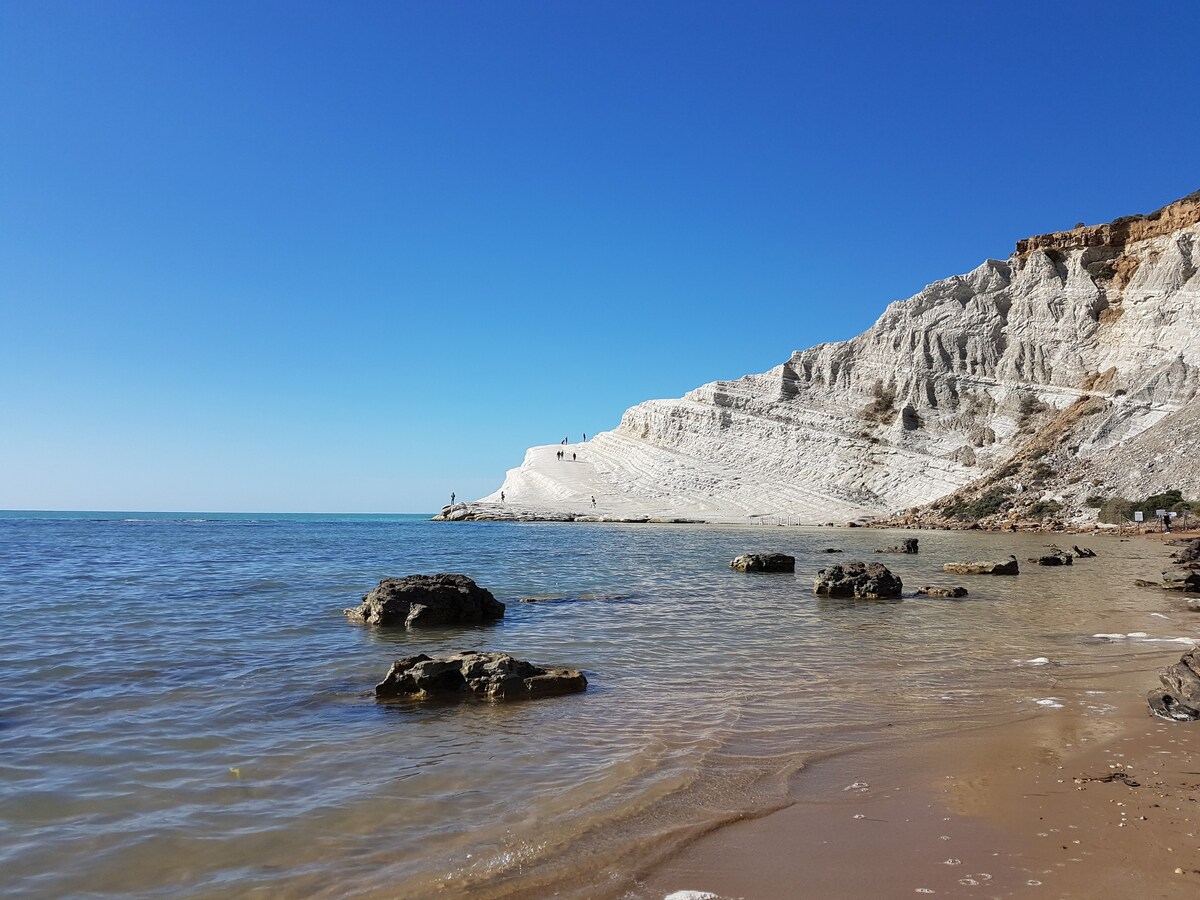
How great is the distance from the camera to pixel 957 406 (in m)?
60.3

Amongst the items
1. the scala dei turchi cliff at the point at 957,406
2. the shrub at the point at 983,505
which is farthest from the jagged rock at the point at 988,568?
the shrub at the point at 983,505

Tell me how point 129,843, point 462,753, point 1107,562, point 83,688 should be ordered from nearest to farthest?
point 129,843 < point 462,753 < point 83,688 < point 1107,562

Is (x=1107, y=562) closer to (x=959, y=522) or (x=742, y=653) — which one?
(x=742, y=653)

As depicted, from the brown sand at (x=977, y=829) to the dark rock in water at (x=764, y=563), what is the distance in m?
15.6

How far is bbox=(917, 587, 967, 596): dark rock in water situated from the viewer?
1542cm

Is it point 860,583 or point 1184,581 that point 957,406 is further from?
point 860,583

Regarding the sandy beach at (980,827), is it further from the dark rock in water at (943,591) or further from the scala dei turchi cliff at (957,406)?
the scala dei turchi cliff at (957,406)

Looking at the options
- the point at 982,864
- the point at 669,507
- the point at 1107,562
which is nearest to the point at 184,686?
the point at 982,864

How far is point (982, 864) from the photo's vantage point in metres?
3.43

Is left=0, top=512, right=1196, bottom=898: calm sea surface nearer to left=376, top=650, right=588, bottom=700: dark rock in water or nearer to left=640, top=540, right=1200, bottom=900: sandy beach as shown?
left=376, top=650, right=588, bottom=700: dark rock in water

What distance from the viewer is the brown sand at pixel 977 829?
326 centimetres

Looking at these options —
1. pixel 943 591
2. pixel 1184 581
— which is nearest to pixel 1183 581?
pixel 1184 581

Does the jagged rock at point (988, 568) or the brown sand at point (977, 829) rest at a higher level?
the jagged rock at point (988, 568)

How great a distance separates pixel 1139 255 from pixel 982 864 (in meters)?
69.3
